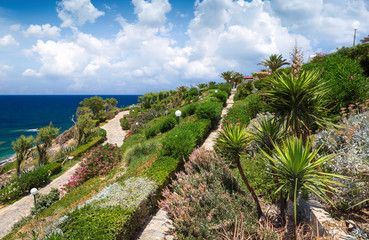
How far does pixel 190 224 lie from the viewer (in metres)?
3.84

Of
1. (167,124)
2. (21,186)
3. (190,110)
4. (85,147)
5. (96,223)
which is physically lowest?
(21,186)

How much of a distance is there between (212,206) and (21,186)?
14.9m

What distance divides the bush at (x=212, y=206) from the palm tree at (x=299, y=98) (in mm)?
2134

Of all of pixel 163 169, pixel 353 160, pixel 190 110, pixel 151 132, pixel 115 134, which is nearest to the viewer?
pixel 353 160

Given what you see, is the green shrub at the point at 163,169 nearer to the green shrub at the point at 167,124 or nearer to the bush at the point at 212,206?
the bush at the point at 212,206

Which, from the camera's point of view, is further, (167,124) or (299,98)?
(167,124)

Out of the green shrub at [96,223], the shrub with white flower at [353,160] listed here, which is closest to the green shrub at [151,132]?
the green shrub at [96,223]

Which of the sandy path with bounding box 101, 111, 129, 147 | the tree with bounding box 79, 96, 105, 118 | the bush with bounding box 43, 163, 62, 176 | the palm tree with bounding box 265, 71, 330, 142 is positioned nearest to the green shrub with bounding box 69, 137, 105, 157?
the sandy path with bounding box 101, 111, 129, 147

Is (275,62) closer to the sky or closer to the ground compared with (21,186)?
closer to the sky

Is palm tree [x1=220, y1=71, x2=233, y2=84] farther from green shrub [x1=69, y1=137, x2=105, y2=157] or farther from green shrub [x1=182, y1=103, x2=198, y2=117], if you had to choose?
green shrub [x1=69, y1=137, x2=105, y2=157]

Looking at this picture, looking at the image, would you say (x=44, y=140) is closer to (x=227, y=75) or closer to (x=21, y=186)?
(x=21, y=186)

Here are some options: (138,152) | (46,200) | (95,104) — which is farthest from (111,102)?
(46,200)

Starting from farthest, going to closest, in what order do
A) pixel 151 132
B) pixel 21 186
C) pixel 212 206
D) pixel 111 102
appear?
pixel 111 102 < pixel 151 132 < pixel 21 186 < pixel 212 206

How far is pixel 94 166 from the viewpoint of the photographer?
12.8m
